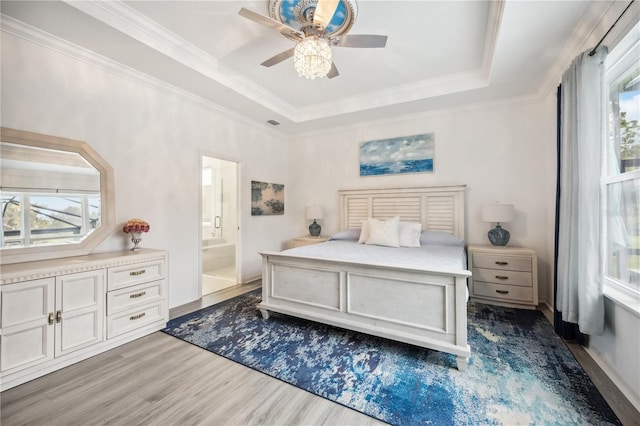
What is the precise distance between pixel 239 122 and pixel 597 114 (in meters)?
4.09

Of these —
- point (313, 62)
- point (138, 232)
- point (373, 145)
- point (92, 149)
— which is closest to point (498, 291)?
point (373, 145)

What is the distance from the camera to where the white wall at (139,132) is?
2270 millimetres

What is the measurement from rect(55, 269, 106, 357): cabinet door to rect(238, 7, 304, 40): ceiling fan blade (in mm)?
2369

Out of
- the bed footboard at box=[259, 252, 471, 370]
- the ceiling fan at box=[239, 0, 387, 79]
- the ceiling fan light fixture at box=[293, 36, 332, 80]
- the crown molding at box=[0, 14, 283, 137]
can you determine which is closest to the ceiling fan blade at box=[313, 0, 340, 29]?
the ceiling fan at box=[239, 0, 387, 79]

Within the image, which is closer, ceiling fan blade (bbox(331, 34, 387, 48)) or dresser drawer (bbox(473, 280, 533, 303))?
ceiling fan blade (bbox(331, 34, 387, 48))

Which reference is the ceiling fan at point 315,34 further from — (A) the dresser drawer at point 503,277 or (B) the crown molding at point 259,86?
(A) the dresser drawer at point 503,277

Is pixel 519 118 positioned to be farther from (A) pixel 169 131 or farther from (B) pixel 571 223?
(A) pixel 169 131

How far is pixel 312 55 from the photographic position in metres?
2.15

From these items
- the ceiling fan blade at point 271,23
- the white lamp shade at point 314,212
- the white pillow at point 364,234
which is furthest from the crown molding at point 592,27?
the white lamp shade at point 314,212

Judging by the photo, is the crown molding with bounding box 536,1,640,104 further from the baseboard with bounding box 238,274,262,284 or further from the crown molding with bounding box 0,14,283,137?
the baseboard with bounding box 238,274,262,284

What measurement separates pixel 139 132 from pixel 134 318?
197 centimetres

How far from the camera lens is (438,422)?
5.03 feet

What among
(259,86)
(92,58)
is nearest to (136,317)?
(92,58)

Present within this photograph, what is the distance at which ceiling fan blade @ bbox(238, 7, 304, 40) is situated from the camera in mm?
1911
